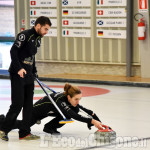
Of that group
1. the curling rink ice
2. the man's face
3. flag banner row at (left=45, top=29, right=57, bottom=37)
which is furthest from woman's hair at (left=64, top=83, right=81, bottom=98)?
flag banner row at (left=45, top=29, right=57, bottom=37)

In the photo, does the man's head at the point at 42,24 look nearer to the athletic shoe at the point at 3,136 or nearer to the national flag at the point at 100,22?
the athletic shoe at the point at 3,136

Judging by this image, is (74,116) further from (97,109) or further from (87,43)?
(87,43)

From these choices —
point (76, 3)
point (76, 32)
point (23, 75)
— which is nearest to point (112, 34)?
point (76, 32)

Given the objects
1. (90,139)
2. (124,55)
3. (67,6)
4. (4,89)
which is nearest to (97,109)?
(90,139)

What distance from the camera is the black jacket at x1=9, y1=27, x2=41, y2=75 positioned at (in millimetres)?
5994

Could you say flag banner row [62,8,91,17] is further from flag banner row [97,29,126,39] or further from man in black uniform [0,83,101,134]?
man in black uniform [0,83,101,134]

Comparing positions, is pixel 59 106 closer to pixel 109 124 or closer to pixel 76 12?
pixel 109 124

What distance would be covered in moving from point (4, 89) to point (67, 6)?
413 centimetres

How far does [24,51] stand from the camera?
6145mm

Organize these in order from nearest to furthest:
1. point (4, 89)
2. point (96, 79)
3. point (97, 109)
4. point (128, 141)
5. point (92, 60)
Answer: point (128, 141) < point (97, 109) < point (4, 89) < point (96, 79) < point (92, 60)

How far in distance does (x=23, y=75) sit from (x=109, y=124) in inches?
71.2

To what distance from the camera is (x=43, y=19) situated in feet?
19.9

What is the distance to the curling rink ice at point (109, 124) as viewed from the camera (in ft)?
19.2

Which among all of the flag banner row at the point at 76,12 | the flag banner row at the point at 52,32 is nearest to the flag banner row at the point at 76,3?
the flag banner row at the point at 76,12
